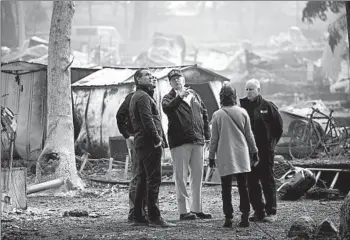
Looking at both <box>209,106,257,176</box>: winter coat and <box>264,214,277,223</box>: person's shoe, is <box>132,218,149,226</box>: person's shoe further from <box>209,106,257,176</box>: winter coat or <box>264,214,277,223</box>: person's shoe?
<box>264,214,277,223</box>: person's shoe

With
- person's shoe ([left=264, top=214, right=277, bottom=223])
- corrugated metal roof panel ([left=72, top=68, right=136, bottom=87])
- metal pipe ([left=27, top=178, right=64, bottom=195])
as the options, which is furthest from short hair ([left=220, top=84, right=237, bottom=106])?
corrugated metal roof panel ([left=72, top=68, right=136, bottom=87])

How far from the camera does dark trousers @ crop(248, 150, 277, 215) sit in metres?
8.59

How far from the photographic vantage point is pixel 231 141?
26.5ft

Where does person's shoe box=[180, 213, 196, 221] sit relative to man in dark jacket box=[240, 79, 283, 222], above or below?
below

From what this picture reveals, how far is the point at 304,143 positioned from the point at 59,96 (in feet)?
19.7

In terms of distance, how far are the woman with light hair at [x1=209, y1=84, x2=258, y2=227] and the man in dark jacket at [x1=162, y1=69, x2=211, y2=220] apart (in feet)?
2.09

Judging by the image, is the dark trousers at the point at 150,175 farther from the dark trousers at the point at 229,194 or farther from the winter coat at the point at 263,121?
the winter coat at the point at 263,121

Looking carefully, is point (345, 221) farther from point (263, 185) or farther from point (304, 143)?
point (304, 143)

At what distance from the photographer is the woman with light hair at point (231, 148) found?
26.2ft

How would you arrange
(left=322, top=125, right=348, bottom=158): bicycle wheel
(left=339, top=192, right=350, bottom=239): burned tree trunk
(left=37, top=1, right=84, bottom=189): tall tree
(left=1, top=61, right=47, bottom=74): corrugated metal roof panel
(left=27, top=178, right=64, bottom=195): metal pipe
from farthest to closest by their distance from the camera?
(left=1, top=61, right=47, bottom=74): corrugated metal roof panel < (left=322, top=125, right=348, bottom=158): bicycle wheel < (left=37, top=1, right=84, bottom=189): tall tree < (left=27, top=178, right=64, bottom=195): metal pipe < (left=339, top=192, right=350, bottom=239): burned tree trunk

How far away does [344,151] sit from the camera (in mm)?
15766

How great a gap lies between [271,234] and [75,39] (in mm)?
36568

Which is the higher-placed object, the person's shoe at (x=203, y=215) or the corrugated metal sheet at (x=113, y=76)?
the corrugated metal sheet at (x=113, y=76)

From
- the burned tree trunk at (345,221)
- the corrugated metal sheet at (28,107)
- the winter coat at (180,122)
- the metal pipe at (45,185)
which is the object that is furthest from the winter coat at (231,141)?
the corrugated metal sheet at (28,107)
